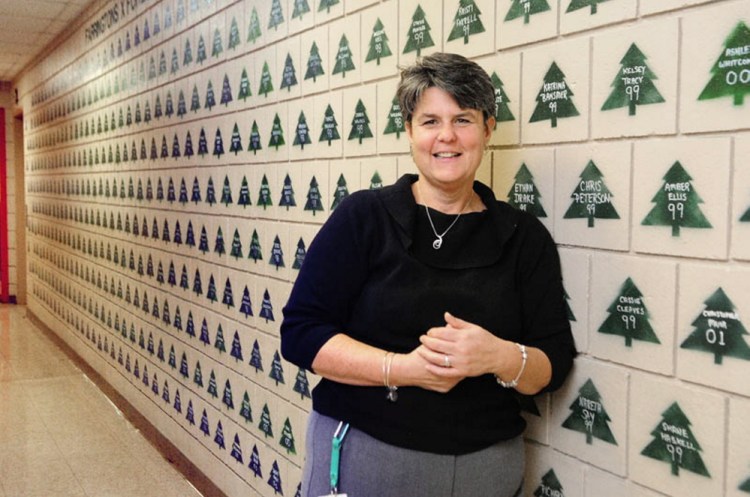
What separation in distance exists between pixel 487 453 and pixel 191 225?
2526 millimetres

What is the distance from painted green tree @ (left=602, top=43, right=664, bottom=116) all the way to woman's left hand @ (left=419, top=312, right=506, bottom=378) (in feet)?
1.72

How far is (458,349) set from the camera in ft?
4.70

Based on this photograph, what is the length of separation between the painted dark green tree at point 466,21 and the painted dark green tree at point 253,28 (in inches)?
50.4

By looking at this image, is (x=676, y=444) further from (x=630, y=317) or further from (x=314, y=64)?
(x=314, y=64)

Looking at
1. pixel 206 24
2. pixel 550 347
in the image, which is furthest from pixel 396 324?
pixel 206 24

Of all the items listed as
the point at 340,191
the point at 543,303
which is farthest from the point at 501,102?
the point at 340,191

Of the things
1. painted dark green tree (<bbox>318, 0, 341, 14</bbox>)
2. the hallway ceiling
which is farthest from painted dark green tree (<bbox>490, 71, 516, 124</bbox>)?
the hallway ceiling

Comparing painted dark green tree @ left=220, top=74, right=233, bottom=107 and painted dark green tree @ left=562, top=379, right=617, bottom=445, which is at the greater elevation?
painted dark green tree @ left=220, top=74, right=233, bottom=107

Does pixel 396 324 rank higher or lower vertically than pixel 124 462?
higher

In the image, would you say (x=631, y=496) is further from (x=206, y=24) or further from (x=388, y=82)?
(x=206, y=24)

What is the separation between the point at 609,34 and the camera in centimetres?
152

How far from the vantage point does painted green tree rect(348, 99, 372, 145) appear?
2.34 m

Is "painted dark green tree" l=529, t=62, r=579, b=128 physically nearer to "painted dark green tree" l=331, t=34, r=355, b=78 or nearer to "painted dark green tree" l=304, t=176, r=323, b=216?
"painted dark green tree" l=331, t=34, r=355, b=78

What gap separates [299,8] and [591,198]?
5.04 ft
